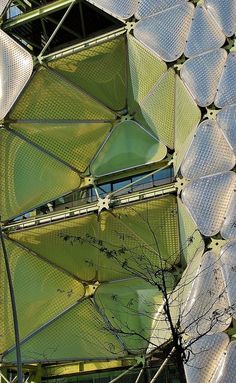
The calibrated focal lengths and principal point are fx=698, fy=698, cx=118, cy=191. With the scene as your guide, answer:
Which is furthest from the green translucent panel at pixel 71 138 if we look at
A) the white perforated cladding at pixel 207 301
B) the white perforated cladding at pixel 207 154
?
the white perforated cladding at pixel 207 301

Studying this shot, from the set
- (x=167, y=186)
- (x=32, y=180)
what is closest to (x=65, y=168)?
(x=32, y=180)

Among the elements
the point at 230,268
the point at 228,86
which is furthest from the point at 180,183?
the point at 230,268

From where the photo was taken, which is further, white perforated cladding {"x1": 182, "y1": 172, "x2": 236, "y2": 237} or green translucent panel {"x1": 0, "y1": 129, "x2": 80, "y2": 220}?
green translucent panel {"x1": 0, "y1": 129, "x2": 80, "y2": 220}

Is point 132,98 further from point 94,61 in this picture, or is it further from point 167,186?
point 167,186

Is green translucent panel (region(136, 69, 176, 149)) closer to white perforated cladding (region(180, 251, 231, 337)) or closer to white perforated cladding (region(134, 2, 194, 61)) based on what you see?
white perforated cladding (region(134, 2, 194, 61))

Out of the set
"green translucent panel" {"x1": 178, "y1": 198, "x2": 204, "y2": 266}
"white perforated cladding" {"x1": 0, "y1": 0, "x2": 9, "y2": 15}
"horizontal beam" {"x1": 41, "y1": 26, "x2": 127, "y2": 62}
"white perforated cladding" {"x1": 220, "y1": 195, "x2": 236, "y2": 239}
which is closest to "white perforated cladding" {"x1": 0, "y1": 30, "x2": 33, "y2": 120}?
"horizontal beam" {"x1": 41, "y1": 26, "x2": 127, "y2": 62}
